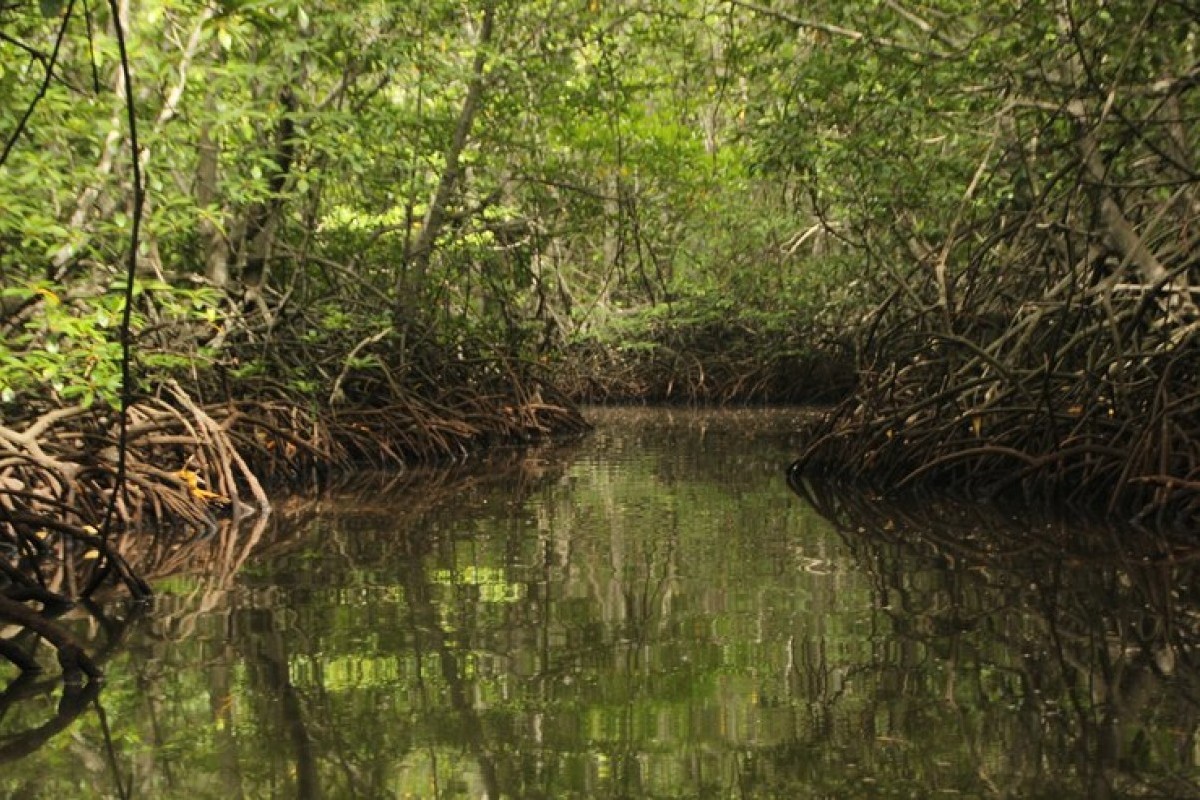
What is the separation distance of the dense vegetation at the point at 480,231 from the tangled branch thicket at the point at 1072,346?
23mm

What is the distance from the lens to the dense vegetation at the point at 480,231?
5141mm

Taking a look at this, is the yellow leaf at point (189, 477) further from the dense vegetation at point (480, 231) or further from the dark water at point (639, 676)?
the dark water at point (639, 676)

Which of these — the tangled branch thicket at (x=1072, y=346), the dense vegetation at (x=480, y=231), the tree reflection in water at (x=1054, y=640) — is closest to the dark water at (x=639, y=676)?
the tree reflection in water at (x=1054, y=640)

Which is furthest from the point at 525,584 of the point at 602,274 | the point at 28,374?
the point at 602,274

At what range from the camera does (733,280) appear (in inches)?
661

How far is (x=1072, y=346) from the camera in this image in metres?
5.79

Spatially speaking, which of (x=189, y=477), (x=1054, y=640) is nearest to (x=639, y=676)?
(x=1054, y=640)

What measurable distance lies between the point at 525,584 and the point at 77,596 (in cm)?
142

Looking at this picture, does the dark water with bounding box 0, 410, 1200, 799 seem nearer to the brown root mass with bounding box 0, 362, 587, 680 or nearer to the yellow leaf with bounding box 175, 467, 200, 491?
the brown root mass with bounding box 0, 362, 587, 680

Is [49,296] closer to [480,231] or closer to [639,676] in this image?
[639,676]

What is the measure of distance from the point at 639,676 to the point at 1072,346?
144 inches

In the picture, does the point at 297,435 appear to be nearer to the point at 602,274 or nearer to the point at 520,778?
the point at 520,778

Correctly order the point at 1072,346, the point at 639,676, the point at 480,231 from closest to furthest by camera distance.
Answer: the point at 639,676 → the point at 1072,346 → the point at 480,231

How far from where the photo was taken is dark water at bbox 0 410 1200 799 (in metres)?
2.29
